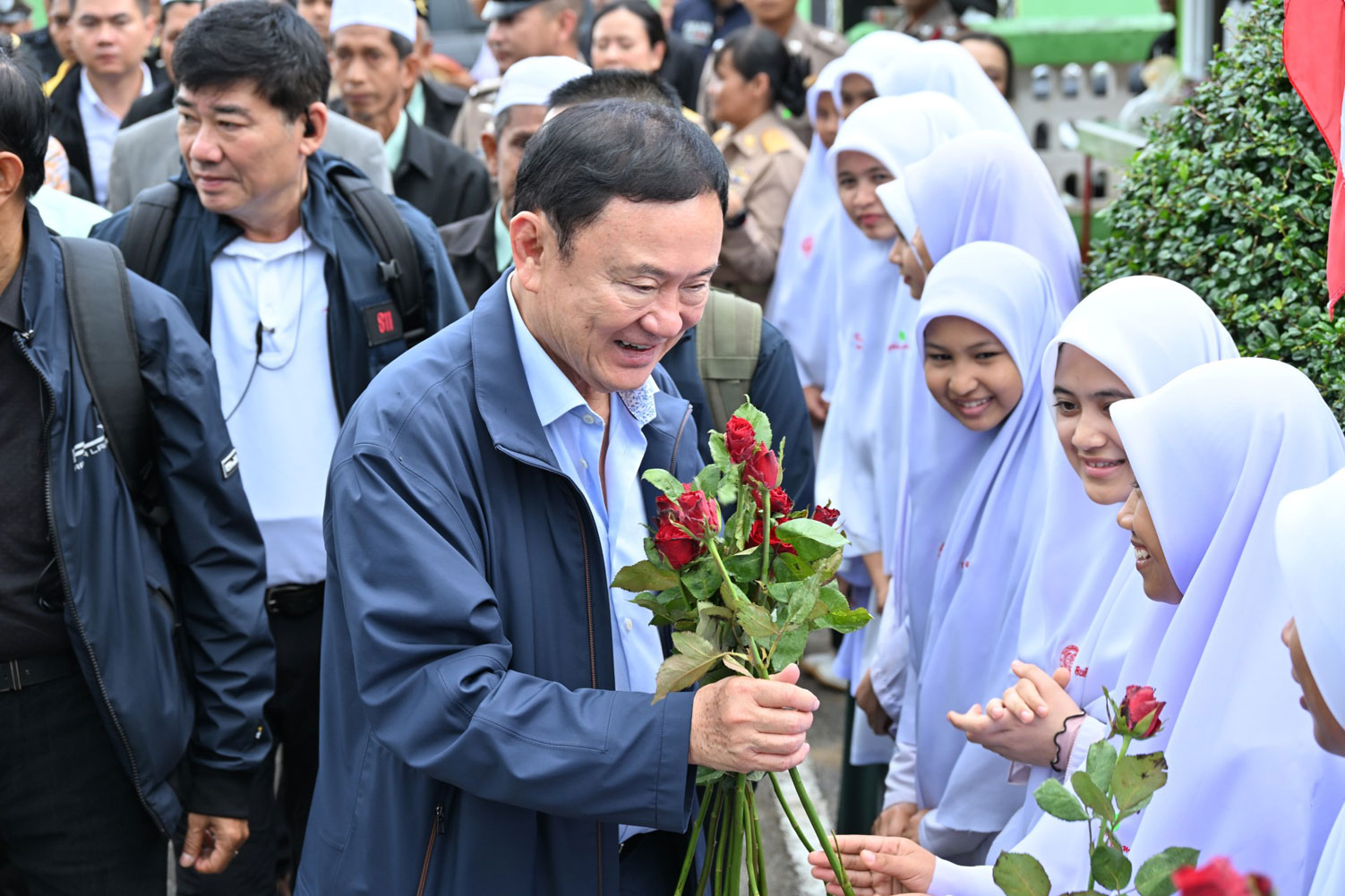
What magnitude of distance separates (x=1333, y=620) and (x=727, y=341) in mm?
1810

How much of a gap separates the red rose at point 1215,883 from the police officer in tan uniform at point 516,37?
559 centimetres

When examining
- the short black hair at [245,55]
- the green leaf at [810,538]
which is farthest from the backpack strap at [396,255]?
the green leaf at [810,538]

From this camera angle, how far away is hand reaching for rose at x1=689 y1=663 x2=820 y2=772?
1.85 metres

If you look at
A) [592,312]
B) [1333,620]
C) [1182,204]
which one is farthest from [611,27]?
[1333,620]

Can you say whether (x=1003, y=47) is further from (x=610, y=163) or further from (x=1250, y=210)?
(x=610, y=163)

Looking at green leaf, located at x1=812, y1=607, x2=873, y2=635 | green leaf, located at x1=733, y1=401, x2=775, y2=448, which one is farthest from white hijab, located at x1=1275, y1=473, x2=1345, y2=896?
green leaf, located at x1=733, y1=401, x2=775, y2=448

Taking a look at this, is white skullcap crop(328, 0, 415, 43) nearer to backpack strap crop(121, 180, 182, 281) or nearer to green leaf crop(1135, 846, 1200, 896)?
backpack strap crop(121, 180, 182, 281)

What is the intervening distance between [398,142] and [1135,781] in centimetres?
465

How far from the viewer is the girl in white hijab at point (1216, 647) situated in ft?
6.78

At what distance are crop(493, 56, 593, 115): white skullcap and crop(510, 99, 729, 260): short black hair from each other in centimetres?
220

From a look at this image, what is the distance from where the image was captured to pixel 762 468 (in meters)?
1.94

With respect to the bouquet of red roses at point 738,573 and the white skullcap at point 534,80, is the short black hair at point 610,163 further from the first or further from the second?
the white skullcap at point 534,80

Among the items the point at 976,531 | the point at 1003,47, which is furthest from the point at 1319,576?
the point at 1003,47

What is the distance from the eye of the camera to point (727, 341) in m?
3.31
